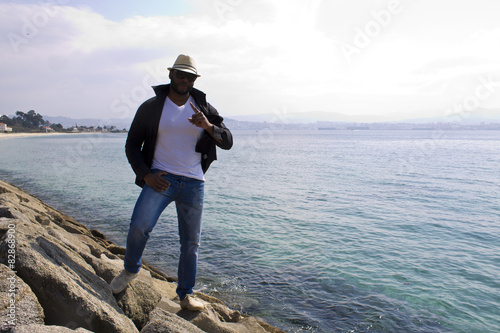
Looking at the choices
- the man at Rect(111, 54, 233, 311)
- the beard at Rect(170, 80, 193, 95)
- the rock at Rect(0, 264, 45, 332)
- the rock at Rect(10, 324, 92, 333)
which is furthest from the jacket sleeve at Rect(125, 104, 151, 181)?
the rock at Rect(10, 324, 92, 333)

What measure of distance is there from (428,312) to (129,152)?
5974 millimetres

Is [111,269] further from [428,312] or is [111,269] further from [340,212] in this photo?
[340,212]

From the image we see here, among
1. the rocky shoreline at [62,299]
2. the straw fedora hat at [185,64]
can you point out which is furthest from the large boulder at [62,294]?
the straw fedora hat at [185,64]

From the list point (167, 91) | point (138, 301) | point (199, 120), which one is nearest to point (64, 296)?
point (138, 301)

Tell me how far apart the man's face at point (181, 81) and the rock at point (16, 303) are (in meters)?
2.13

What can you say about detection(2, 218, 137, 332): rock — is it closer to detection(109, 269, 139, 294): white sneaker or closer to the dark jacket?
detection(109, 269, 139, 294): white sneaker

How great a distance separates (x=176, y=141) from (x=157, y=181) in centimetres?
45

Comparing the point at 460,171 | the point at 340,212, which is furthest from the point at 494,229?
the point at 460,171

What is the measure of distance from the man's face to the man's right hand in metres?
0.86

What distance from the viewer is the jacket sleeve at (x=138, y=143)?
3.88m

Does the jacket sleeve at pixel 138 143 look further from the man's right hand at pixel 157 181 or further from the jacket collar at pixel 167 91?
the jacket collar at pixel 167 91

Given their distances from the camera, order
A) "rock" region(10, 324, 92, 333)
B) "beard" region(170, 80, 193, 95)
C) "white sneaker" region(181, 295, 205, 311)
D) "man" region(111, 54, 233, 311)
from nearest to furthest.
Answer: "rock" region(10, 324, 92, 333), "man" region(111, 54, 233, 311), "beard" region(170, 80, 193, 95), "white sneaker" region(181, 295, 205, 311)

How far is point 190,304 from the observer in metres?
4.30

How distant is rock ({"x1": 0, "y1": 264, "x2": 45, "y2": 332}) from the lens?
9.03 ft
